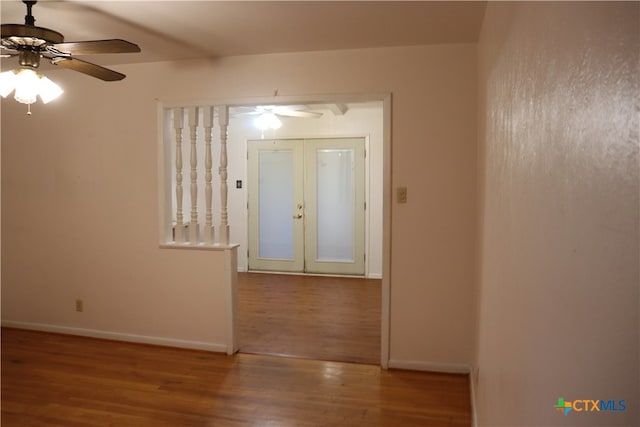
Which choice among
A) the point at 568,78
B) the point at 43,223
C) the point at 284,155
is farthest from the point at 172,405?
the point at 284,155

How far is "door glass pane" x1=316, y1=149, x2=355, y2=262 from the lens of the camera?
608 centimetres

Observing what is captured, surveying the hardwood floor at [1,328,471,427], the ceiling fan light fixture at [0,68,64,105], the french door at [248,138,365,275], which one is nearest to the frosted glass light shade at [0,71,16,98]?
the ceiling fan light fixture at [0,68,64,105]

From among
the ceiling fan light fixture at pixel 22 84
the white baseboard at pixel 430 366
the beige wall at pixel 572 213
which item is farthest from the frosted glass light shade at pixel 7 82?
the white baseboard at pixel 430 366

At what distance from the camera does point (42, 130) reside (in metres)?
3.82

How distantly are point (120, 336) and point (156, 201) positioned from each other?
4.05 ft

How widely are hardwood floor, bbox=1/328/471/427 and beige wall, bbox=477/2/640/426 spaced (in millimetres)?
1414

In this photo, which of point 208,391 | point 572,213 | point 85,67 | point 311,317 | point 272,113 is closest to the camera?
point 572,213

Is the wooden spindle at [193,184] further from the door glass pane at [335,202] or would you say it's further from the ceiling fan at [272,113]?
the door glass pane at [335,202]

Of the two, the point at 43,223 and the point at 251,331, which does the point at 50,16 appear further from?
the point at 251,331

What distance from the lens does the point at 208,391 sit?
2.84 meters

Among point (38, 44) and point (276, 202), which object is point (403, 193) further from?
point (276, 202)

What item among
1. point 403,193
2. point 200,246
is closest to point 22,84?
point 200,246

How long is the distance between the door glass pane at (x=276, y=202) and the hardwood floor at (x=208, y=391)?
9.89 ft

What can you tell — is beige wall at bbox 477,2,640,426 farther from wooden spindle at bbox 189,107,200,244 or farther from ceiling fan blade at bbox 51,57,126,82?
wooden spindle at bbox 189,107,200,244
